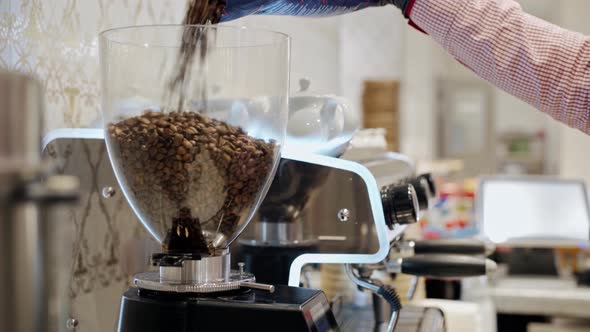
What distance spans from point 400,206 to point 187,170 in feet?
0.94

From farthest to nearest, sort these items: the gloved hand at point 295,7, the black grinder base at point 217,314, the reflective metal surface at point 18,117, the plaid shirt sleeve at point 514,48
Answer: the plaid shirt sleeve at point 514,48
the gloved hand at point 295,7
the black grinder base at point 217,314
the reflective metal surface at point 18,117

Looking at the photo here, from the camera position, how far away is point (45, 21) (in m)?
0.80

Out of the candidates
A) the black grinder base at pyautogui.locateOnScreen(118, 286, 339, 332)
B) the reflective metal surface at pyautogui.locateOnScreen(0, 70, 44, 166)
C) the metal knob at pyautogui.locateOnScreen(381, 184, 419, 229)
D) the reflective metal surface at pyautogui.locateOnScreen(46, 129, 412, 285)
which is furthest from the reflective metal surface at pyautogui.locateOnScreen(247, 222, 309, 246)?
the reflective metal surface at pyautogui.locateOnScreen(0, 70, 44, 166)

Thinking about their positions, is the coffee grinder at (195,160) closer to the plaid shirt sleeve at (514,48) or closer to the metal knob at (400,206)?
the metal knob at (400,206)

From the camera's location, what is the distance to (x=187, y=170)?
24.5 inches

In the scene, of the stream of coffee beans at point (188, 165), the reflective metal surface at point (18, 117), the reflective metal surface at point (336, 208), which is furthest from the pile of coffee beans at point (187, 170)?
the reflective metal surface at point (18, 117)

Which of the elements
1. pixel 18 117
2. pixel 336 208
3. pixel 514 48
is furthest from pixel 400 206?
pixel 18 117

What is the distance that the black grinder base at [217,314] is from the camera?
→ 611mm

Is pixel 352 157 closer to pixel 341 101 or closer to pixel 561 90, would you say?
pixel 341 101

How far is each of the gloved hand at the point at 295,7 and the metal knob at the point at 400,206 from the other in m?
0.23

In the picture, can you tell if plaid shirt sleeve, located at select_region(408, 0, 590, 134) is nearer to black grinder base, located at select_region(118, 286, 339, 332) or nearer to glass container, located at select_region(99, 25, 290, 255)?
glass container, located at select_region(99, 25, 290, 255)

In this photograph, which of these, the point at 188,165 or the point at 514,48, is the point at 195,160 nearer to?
the point at 188,165

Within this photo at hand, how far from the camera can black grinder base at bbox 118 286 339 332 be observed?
2.01 ft

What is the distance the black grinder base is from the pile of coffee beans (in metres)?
0.06
